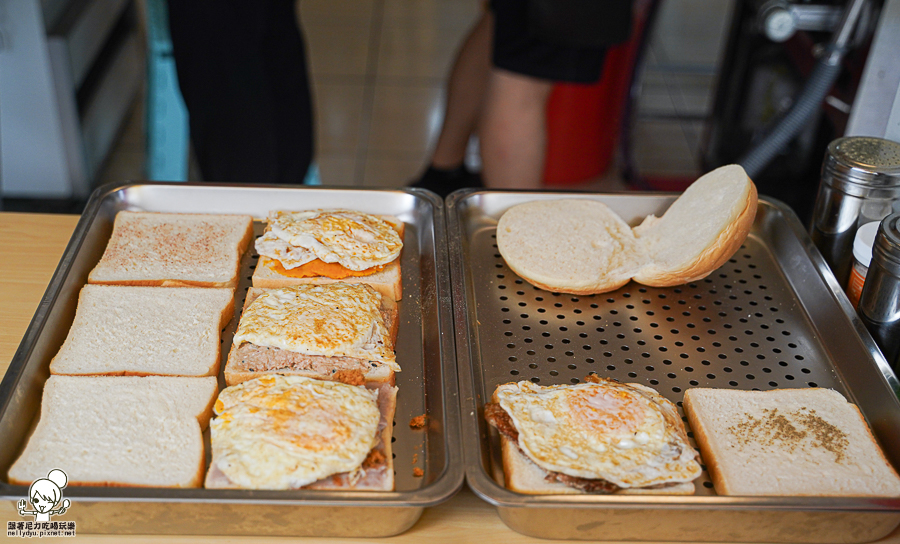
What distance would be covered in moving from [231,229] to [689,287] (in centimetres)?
90

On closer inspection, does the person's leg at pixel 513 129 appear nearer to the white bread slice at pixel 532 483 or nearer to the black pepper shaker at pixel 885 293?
the black pepper shaker at pixel 885 293

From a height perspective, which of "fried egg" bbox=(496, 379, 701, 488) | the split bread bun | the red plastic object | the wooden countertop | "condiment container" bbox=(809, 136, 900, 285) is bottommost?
the red plastic object

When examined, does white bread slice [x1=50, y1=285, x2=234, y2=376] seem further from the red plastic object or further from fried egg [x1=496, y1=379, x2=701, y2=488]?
the red plastic object

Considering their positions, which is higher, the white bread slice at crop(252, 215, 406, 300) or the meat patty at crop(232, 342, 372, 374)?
the white bread slice at crop(252, 215, 406, 300)

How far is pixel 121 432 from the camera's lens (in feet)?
3.40

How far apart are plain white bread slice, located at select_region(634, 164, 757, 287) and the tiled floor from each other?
186 centimetres

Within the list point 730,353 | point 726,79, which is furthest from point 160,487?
point 726,79

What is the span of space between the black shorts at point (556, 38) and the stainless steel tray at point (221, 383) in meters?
0.84

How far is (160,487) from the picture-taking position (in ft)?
3.05

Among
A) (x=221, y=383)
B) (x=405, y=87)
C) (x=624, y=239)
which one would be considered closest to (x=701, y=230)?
(x=624, y=239)

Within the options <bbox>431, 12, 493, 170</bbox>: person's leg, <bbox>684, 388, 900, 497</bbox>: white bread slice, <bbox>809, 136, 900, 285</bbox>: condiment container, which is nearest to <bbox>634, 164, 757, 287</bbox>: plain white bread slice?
<bbox>809, 136, 900, 285</bbox>: condiment container

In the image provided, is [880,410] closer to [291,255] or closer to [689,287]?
[689,287]

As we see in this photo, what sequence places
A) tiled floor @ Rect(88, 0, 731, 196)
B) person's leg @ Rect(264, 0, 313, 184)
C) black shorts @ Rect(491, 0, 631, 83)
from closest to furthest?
1. black shorts @ Rect(491, 0, 631, 83)
2. person's leg @ Rect(264, 0, 313, 184)
3. tiled floor @ Rect(88, 0, 731, 196)

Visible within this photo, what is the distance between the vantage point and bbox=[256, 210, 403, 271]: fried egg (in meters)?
1.36
